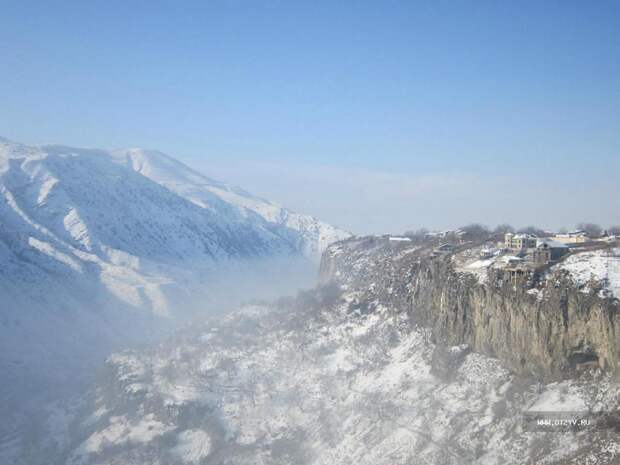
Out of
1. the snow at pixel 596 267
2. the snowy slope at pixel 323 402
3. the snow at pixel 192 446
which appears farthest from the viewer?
the snow at pixel 192 446

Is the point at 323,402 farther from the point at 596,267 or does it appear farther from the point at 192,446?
the point at 596,267

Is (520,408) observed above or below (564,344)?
below

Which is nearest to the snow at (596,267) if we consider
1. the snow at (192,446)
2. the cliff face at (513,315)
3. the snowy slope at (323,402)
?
the cliff face at (513,315)

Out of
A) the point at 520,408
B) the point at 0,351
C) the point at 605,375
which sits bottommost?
the point at 0,351

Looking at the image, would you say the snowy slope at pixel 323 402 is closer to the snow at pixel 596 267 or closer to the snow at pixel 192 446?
the snow at pixel 192 446

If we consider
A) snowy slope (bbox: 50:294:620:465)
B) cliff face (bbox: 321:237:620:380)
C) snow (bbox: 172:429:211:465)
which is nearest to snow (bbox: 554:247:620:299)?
cliff face (bbox: 321:237:620:380)

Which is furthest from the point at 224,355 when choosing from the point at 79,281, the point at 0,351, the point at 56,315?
the point at 79,281

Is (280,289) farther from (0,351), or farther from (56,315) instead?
(0,351)

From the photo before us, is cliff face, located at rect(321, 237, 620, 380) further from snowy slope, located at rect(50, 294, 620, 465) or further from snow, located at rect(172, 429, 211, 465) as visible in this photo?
snow, located at rect(172, 429, 211, 465)

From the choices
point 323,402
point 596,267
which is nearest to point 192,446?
point 323,402
